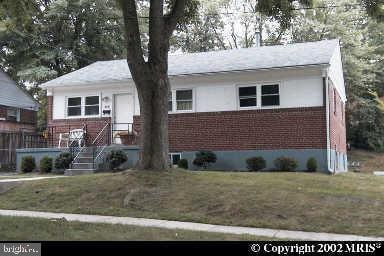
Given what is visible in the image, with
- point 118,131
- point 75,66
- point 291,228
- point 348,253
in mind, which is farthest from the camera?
point 75,66

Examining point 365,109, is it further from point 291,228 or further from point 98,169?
point 291,228

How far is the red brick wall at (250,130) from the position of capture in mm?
20688

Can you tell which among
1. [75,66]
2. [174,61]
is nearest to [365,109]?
[174,61]

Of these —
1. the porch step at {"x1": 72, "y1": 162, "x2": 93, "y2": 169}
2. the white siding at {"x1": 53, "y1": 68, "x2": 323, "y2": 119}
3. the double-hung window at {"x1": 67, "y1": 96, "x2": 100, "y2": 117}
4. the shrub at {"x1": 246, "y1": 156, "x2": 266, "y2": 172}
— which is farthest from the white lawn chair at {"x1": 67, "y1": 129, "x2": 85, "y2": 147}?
the shrub at {"x1": 246, "y1": 156, "x2": 266, "y2": 172}

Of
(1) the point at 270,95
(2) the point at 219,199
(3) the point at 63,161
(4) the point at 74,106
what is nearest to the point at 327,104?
(1) the point at 270,95

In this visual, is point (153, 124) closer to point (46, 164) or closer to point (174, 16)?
point (174, 16)

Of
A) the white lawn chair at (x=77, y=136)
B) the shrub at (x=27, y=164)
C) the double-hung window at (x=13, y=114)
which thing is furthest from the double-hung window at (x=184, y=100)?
the double-hung window at (x=13, y=114)

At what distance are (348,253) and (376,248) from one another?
0.52m

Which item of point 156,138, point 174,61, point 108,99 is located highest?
point 174,61

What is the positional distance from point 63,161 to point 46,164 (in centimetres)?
111

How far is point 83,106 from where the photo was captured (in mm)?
25422

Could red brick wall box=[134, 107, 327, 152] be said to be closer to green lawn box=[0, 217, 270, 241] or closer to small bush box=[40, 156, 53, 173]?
small bush box=[40, 156, 53, 173]

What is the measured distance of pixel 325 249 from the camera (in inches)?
305

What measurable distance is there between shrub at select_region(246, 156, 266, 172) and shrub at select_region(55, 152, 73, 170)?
24.4 ft
